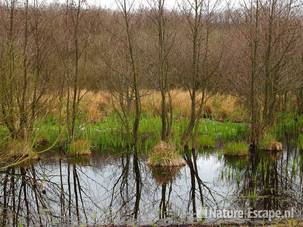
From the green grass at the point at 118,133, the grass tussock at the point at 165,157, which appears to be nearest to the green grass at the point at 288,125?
the green grass at the point at 118,133

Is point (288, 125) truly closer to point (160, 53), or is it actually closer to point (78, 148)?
point (160, 53)

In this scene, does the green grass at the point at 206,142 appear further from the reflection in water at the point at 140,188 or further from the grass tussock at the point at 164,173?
the grass tussock at the point at 164,173

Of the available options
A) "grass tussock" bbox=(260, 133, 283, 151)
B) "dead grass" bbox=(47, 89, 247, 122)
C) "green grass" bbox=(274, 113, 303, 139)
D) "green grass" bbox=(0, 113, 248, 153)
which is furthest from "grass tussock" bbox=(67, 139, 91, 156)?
"green grass" bbox=(274, 113, 303, 139)

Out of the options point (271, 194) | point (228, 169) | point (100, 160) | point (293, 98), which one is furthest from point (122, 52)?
point (293, 98)

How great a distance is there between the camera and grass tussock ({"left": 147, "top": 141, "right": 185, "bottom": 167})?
10227mm

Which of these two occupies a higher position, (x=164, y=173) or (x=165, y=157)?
(x=165, y=157)

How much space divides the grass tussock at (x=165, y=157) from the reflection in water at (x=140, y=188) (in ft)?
0.70

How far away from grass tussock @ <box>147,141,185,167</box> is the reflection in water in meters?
0.21

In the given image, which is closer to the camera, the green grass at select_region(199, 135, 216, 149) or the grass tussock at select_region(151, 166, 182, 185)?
the grass tussock at select_region(151, 166, 182, 185)

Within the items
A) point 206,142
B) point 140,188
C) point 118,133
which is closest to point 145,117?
point 118,133

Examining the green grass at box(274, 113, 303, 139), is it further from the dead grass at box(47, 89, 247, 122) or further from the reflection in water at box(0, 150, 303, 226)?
the reflection in water at box(0, 150, 303, 226)

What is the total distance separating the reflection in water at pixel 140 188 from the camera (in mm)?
7020

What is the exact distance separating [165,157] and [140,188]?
5.25ft

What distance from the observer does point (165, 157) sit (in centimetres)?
1022
